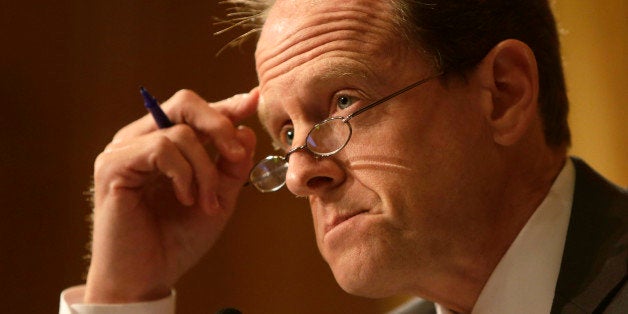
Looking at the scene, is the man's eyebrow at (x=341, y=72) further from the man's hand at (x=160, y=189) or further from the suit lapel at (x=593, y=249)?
the suit lapel at (x=593, y=249)

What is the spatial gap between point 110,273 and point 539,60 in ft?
3.65

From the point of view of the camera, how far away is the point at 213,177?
6.11 feet

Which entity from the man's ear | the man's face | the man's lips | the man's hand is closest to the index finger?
the man's hand

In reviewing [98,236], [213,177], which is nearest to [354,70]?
[213,177]

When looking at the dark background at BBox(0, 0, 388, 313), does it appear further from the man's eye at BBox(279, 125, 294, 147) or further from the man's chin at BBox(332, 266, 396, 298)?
the man's chin at BBox(332, 266, 396, 298)

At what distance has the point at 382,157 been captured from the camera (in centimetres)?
147

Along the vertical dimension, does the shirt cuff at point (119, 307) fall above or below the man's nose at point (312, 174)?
below

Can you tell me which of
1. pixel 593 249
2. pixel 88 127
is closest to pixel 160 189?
pixel 88 127

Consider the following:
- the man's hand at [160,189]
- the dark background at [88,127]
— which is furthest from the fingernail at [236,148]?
the dark background at [88,127]

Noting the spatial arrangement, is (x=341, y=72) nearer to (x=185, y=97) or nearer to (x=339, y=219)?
(x=339, y=219)

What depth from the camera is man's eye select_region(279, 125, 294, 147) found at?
169 centimetres

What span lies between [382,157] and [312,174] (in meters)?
0.15

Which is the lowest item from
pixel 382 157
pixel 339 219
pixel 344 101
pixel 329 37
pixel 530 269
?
pixel 530 269

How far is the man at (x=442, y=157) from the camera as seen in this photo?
4.83 ft
